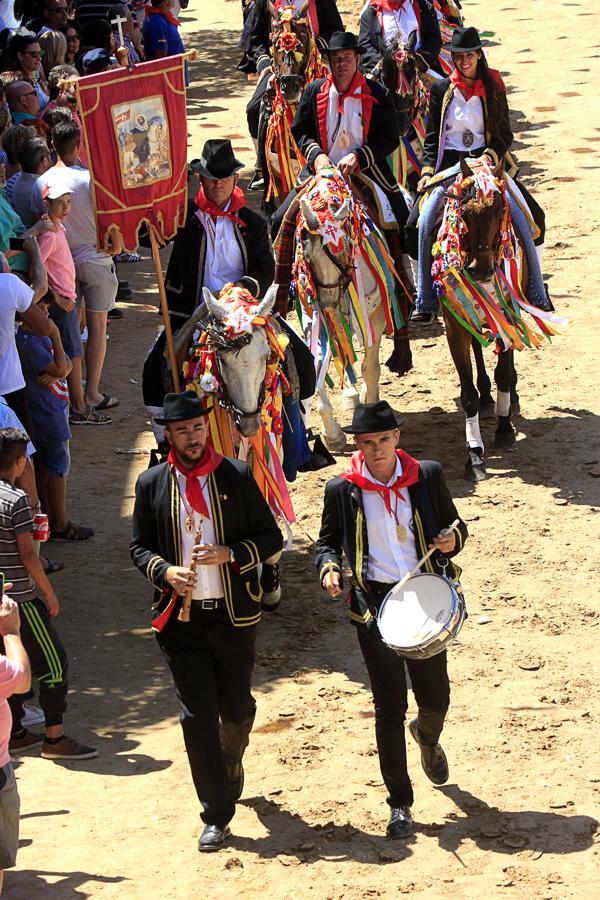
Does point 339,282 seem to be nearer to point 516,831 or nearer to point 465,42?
point 465,42

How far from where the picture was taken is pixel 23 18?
18.7 metres

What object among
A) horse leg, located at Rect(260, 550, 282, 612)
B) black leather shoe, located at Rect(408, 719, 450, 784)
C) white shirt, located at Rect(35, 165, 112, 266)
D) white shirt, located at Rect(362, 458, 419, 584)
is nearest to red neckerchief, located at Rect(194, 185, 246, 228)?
horse leg, located at Rect(260, 550, 282, 612)

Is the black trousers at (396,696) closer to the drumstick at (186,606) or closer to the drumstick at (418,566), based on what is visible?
the drumstick at (418,566)

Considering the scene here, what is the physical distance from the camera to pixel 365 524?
7.00 metres

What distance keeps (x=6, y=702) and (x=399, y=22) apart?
12.0 meters

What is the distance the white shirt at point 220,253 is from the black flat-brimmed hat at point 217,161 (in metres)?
0.23

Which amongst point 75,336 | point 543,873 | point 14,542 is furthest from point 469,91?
point 543,873

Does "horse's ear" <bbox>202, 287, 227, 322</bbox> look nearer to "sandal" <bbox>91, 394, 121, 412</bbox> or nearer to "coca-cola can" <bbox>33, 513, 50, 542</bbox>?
"coca-cola can" <bbox>33, 513, 50, 542</bbox>

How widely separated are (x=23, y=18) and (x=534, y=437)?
31.8 ft

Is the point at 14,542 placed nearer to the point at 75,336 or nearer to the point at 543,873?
the point at 543,873

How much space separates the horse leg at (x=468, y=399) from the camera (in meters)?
11.6

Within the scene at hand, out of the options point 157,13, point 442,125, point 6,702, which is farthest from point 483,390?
point 157,13

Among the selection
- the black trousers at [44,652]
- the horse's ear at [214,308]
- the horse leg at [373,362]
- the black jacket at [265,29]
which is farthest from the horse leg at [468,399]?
the black jacket at [265,29]

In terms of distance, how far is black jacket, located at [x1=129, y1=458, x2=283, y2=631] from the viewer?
6906mm
